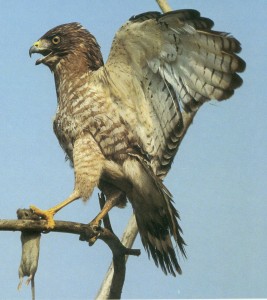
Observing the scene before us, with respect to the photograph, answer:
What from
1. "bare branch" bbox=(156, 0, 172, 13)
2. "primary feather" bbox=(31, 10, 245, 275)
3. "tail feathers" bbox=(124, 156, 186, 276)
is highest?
"bare branch" bbox=(156, 0, 172, 13)

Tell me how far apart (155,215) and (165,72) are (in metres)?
1.08

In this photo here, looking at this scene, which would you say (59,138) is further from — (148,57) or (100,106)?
(148,57)

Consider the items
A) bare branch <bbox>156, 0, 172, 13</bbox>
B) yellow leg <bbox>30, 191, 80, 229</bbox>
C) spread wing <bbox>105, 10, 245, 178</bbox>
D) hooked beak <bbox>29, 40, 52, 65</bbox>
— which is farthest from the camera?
bare branch <bbox>156, 0, 172, 13</bbox>

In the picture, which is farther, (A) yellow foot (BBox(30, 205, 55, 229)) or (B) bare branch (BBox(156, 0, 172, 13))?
(B) bare branch (BBox(156, 0, 172, 13))

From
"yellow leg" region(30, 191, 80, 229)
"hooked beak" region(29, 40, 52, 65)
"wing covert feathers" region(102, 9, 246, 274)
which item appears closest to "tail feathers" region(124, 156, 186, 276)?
"wing covert feathers" region(102, 9, 246, 274)

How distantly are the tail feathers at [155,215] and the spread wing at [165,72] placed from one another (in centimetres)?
21

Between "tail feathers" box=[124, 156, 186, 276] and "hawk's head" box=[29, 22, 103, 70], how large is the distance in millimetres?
985

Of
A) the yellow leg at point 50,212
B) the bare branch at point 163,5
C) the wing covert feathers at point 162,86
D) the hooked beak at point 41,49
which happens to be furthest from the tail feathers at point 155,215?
the bare branch at point 163,5

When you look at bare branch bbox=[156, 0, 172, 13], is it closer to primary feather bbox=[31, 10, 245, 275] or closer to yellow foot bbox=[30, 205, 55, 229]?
primary feather bbox=[31, 10, 245, 275]

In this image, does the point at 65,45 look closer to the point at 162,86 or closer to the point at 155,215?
the point at 162,86

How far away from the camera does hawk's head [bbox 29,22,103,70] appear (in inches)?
248

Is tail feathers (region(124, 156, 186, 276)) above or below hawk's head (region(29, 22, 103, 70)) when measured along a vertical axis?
below

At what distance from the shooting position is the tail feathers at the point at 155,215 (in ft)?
19.1

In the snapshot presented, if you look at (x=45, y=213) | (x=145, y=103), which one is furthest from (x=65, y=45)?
(x=45, y=213)
